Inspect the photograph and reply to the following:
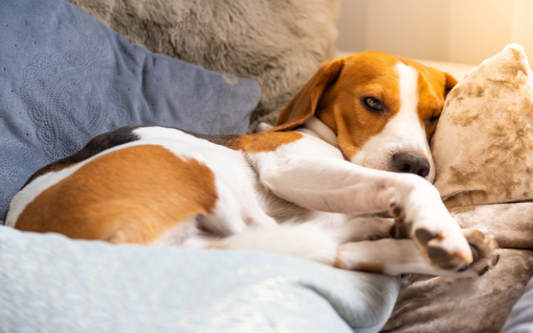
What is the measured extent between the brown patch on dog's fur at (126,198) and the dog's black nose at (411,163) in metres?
0.61

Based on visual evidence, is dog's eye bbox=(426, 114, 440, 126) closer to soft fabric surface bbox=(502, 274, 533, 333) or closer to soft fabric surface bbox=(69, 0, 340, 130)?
soft fabric surface bbox=(502, 274, 533, 333)

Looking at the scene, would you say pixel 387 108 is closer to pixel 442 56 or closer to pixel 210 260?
pixel 210 260

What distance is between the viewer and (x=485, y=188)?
1.15 meters

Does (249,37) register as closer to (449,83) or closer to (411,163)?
(449,83)

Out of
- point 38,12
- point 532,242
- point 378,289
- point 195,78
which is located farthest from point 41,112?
point 532,242

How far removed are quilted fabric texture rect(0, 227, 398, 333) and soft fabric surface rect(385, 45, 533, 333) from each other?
0.35m

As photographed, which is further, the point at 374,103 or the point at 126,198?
the point at 374,103

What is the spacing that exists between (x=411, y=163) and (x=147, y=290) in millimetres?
896

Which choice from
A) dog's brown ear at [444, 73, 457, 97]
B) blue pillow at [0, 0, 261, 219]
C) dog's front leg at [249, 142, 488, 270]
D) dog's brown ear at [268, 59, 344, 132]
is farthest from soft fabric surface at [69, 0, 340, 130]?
dog's front leg at [249, 142, 488, 270]

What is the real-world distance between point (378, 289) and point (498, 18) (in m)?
2.24

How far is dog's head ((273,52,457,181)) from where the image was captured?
4.14ft

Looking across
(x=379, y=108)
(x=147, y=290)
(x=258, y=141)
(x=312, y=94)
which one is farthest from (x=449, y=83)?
(x=147, y=290)

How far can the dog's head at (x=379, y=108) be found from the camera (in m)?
1.26

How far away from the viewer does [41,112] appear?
1.52 metres
